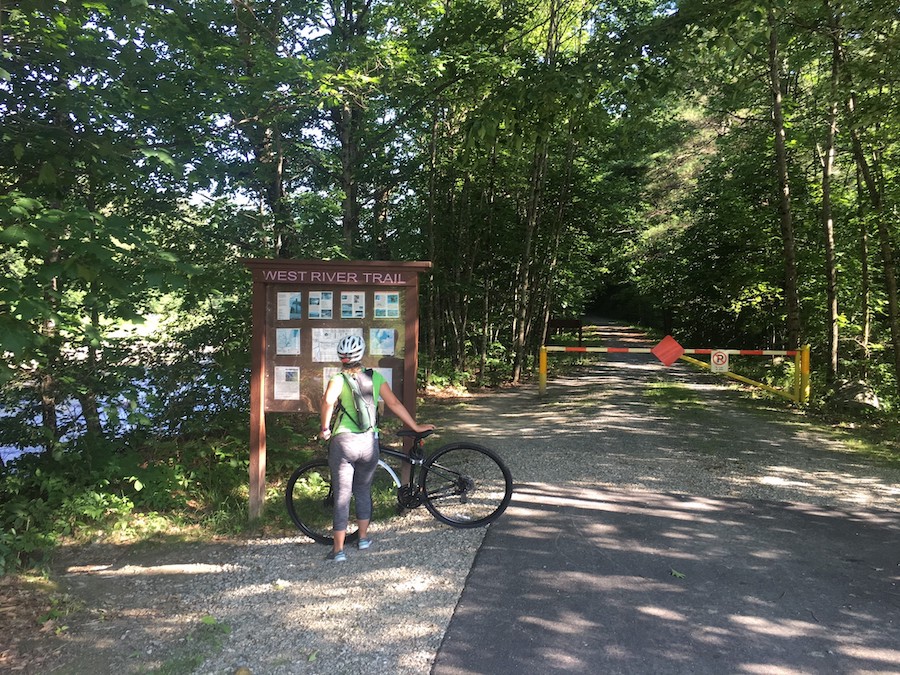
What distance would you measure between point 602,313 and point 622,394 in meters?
54.1

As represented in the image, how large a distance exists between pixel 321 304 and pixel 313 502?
1.71 meters

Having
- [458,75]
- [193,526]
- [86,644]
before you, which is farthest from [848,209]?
[86,644]

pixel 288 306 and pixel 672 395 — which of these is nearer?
pixel 288 306

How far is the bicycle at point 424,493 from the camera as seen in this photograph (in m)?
4.65

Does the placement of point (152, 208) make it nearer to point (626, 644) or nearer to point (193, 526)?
point (193, 526)

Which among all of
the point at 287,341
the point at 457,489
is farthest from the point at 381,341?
the point at 457,489

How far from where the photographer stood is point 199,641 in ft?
10.3

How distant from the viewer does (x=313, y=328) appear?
5031mm

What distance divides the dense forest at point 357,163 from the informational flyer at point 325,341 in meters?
1.13

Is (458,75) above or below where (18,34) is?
above

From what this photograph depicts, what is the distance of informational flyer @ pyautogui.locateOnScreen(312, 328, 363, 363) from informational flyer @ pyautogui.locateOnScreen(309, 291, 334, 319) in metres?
0.12

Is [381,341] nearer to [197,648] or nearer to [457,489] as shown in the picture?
[457,489]

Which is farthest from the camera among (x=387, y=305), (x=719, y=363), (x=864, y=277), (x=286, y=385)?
(x=864, y=277)

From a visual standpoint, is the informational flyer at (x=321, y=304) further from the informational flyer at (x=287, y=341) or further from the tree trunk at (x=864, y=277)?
the tree trunk at (x=864, y=277)
